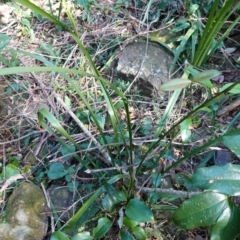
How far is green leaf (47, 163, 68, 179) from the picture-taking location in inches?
48.5

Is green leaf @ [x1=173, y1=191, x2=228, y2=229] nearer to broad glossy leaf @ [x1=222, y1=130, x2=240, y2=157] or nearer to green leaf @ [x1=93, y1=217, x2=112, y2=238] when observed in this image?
broad glossy leaf @ [x1=222, y1=130, x2=240, y2=157]

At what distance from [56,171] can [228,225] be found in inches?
28.4

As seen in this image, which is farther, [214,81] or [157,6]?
[157,6]

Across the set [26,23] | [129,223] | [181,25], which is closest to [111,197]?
[129,223]

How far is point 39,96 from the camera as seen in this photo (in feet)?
4.98

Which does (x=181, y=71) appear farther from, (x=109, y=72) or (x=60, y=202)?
(x=60, y=202)

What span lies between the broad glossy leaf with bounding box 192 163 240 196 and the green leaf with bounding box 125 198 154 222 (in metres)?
0.29

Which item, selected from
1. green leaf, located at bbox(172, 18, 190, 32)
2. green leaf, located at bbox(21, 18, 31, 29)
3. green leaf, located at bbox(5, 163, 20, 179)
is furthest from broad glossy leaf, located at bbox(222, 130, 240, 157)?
green leaf, located at bbox(21, 18, 31, 29)

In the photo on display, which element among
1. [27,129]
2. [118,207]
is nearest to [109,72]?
[27,129]

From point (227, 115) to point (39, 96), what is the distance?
0.85 meters

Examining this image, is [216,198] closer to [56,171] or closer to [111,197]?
[111,197]

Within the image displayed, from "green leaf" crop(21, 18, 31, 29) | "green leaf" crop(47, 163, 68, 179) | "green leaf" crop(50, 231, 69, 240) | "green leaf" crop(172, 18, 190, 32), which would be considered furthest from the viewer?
"green leaf" crop(21, 18, 31, 29)

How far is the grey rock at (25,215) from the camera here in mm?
1135

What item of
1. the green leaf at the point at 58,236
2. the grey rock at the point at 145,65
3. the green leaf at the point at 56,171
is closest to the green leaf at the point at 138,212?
the green leaf at the point at 58,236
